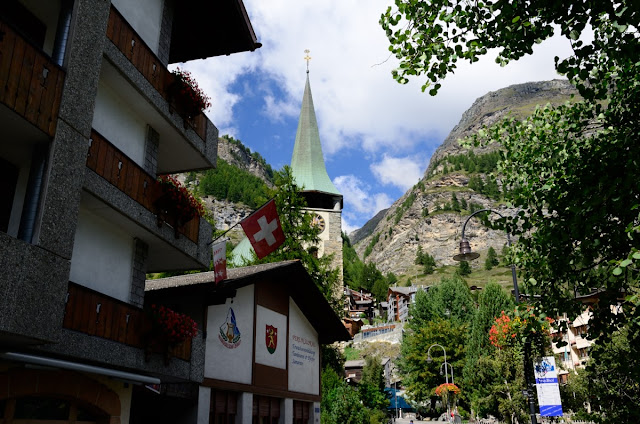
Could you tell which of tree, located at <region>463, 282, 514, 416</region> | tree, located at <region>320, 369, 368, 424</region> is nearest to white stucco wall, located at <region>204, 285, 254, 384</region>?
tree, located at <region>320, 369, 368, 424</region>

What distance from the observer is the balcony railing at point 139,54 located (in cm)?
1104

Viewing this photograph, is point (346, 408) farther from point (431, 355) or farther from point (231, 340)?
point (431, 355)

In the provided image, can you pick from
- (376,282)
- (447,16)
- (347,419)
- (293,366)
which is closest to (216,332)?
(293,366)

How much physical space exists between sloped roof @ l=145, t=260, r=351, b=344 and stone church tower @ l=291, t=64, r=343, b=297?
3628 cm

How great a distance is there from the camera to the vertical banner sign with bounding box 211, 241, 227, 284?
14.2 metres

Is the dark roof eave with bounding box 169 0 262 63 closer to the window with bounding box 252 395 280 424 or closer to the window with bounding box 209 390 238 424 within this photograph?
the window with bounding box 209 390 238 424

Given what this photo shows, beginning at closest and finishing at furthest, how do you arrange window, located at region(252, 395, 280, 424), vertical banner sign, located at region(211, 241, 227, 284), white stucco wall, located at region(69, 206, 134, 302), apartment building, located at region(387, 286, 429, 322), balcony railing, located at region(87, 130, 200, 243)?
balcony railing, located at region(87, 130, 200, 243), white stucco wall, located at region(69, 206, 134, 302), vertical banner sign, located at region(211, 241, 227, 284), window, located at region(252, 395, 280, 424), apartment building, located at region(387, 286, 429, 322)

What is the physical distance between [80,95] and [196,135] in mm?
5485

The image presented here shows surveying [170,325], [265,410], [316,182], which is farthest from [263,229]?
[316,182]

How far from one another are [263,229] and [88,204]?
4.78 meters

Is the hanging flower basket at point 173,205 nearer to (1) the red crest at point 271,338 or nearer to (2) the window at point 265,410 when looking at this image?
(1) the red crest at point 271,338

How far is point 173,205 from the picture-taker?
41.8 feet

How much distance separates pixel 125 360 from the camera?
10578 millimetres

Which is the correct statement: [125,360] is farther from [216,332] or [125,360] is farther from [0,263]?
[216,332]
